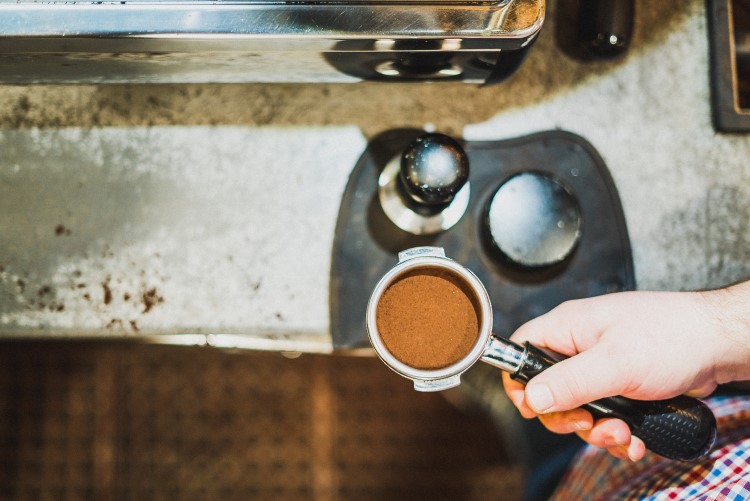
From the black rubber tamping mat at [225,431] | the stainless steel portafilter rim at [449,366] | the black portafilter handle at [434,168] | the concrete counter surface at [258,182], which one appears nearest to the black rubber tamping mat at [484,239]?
the concrete counter surface at [258,182]

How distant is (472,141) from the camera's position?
109 centimetres

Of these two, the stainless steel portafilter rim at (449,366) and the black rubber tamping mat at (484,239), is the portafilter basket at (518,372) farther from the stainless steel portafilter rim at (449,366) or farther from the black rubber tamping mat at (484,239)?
the black rubber tamping mat at (484,239)

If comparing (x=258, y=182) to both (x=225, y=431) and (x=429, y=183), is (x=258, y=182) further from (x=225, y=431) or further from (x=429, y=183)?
(x=225, y=431)

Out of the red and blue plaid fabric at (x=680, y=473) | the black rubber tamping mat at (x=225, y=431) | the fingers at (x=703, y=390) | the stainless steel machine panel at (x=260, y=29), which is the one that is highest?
the stainless steel machine panel at (x=260, y=29)

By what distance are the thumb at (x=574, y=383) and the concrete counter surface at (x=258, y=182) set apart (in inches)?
10.4

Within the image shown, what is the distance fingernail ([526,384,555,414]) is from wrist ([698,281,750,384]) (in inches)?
12.9

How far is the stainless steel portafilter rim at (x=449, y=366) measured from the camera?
0.78 meters

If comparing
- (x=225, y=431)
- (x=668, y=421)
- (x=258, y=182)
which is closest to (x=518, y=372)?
(x=668, y=421)

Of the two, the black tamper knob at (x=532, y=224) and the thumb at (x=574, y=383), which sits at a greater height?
the black tamper knob at (x=532, y=224)

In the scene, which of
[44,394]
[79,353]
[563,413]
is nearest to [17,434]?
[44,394]

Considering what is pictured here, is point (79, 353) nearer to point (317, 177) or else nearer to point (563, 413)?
point (317, 177)

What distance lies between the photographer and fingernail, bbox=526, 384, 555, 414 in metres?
0.89

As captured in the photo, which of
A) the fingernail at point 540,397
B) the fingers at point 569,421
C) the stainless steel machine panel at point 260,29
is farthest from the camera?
the fingers at point 569,421

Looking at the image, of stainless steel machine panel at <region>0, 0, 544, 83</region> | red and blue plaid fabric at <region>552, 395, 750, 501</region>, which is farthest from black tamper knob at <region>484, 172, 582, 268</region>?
red and blue plaid fabric at <region>552, 395, 750, 501</region>
